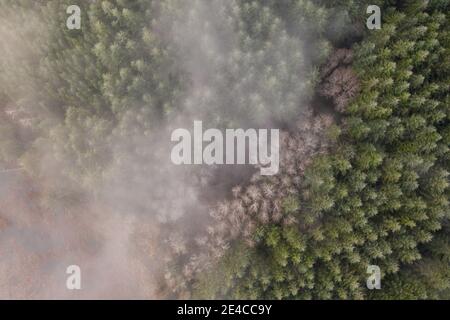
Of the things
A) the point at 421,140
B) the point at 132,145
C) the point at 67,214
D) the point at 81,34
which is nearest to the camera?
the point at 421,140

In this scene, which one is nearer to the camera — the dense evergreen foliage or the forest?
the dense evergreen foliage

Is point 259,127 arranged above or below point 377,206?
above

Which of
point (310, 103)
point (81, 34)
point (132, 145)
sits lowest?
point (132, 145)

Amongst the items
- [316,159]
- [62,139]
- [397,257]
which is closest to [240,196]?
[316,159]

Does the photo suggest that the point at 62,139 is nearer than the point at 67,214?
Yes

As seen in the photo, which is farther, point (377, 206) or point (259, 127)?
point (259, 127)

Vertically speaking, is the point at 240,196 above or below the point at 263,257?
above

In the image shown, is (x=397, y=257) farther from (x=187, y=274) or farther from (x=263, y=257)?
(x=187, y=274)

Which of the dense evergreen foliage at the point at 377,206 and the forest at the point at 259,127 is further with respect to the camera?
the forest at the point at 259,127
